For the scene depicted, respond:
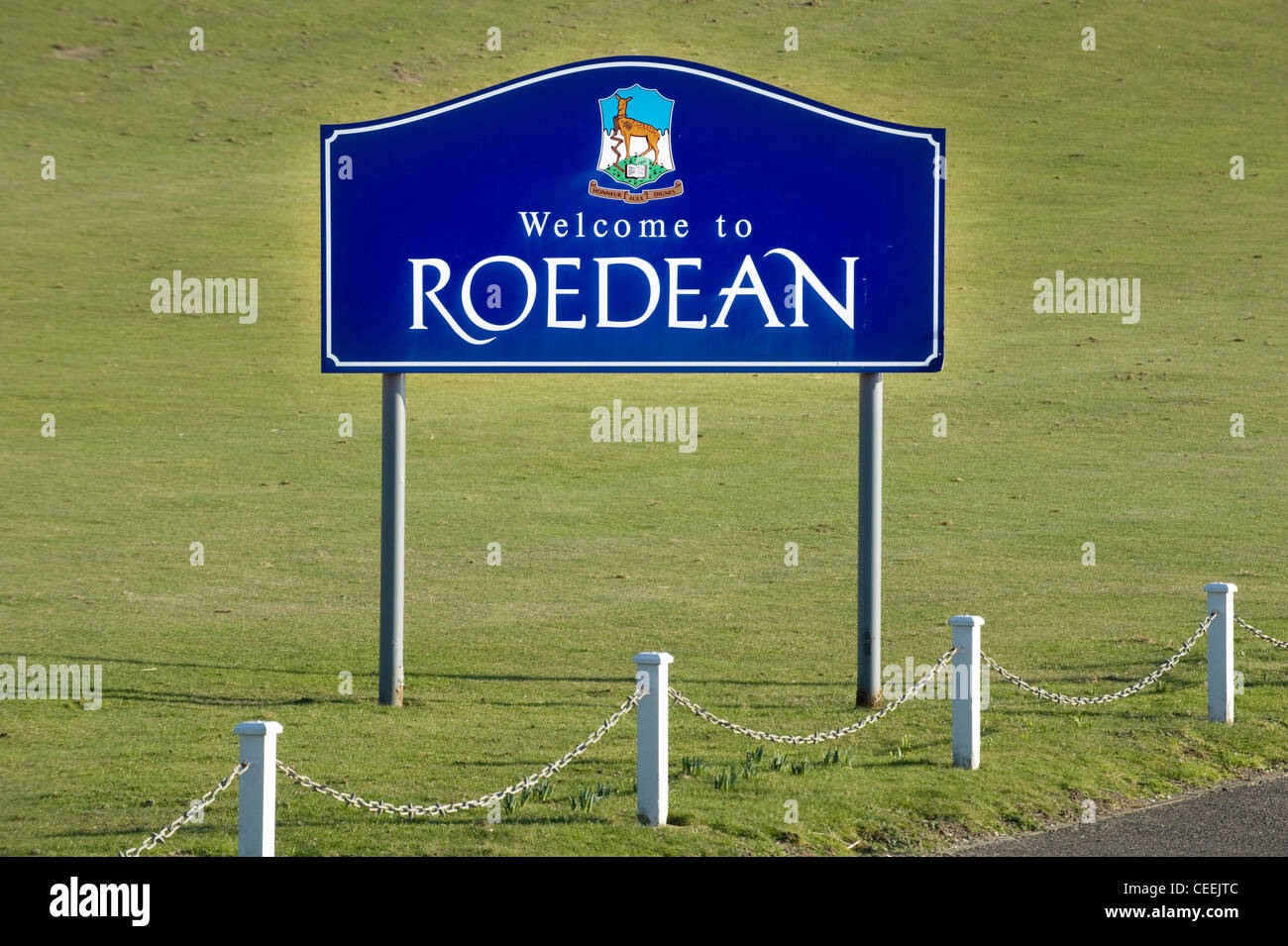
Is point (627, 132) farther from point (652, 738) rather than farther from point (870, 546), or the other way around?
point (652, 738)

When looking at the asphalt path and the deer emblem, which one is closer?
the asphalt path

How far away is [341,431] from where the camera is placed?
31688mm

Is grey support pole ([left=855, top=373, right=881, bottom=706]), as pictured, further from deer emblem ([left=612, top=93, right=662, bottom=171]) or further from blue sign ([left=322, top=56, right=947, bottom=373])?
deer emblem ([left=612, top=93, right=662, bottom=171])

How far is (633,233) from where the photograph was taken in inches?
560

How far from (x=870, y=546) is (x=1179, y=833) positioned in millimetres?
4580

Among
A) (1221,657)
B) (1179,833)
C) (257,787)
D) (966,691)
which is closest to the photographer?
(257,787)

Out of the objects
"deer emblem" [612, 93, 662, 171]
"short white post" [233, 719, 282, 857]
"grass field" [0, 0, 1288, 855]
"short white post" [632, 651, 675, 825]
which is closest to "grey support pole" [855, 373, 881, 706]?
"grass field" [0, 0, 1288, 855]

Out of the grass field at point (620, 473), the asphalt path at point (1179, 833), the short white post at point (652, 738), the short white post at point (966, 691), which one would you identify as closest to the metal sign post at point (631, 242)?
the grass field at point (620, 473)

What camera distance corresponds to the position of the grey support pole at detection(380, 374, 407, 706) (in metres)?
14.0

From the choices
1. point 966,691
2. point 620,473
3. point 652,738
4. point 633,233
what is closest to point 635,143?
point 633,233

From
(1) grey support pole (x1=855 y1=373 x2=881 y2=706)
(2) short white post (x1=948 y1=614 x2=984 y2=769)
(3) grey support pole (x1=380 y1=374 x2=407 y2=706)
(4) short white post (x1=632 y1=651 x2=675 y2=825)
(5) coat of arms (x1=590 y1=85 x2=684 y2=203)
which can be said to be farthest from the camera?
(5) coat of arms (x1=590 y1=85 x2=684 y2=203)

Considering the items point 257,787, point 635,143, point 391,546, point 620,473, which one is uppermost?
point 635,143

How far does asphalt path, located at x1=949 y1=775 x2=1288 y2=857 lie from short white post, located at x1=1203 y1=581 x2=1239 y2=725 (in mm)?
1827
